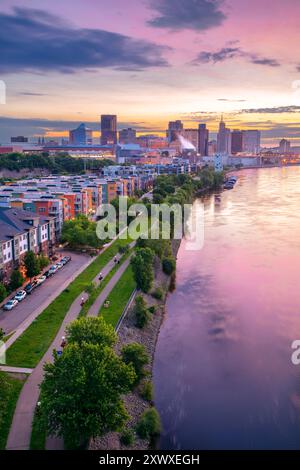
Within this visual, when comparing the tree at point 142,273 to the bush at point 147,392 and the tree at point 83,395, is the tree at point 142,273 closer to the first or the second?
the bush at point 147,392

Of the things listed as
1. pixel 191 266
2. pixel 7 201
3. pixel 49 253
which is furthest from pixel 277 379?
pixel 7 201

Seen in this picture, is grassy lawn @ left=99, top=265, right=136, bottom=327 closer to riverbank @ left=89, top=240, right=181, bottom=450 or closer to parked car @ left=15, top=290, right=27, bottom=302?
riverbank @ left=89, top=240, right=181, bottom=450

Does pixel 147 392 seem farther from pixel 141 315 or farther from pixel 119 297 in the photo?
pixel 119 297

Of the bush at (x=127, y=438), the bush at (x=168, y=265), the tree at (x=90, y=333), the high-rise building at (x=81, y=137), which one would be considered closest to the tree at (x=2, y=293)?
the tree at (x=90, y=333)

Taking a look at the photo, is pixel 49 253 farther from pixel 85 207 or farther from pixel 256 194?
pixel 256 194

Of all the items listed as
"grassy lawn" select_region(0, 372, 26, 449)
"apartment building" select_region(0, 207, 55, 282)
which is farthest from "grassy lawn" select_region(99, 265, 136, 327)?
"grassy lawn" select_region(0, 372, 26, 449)

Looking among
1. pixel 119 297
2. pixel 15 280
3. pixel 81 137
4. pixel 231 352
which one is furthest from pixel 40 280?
pixel 81 137
